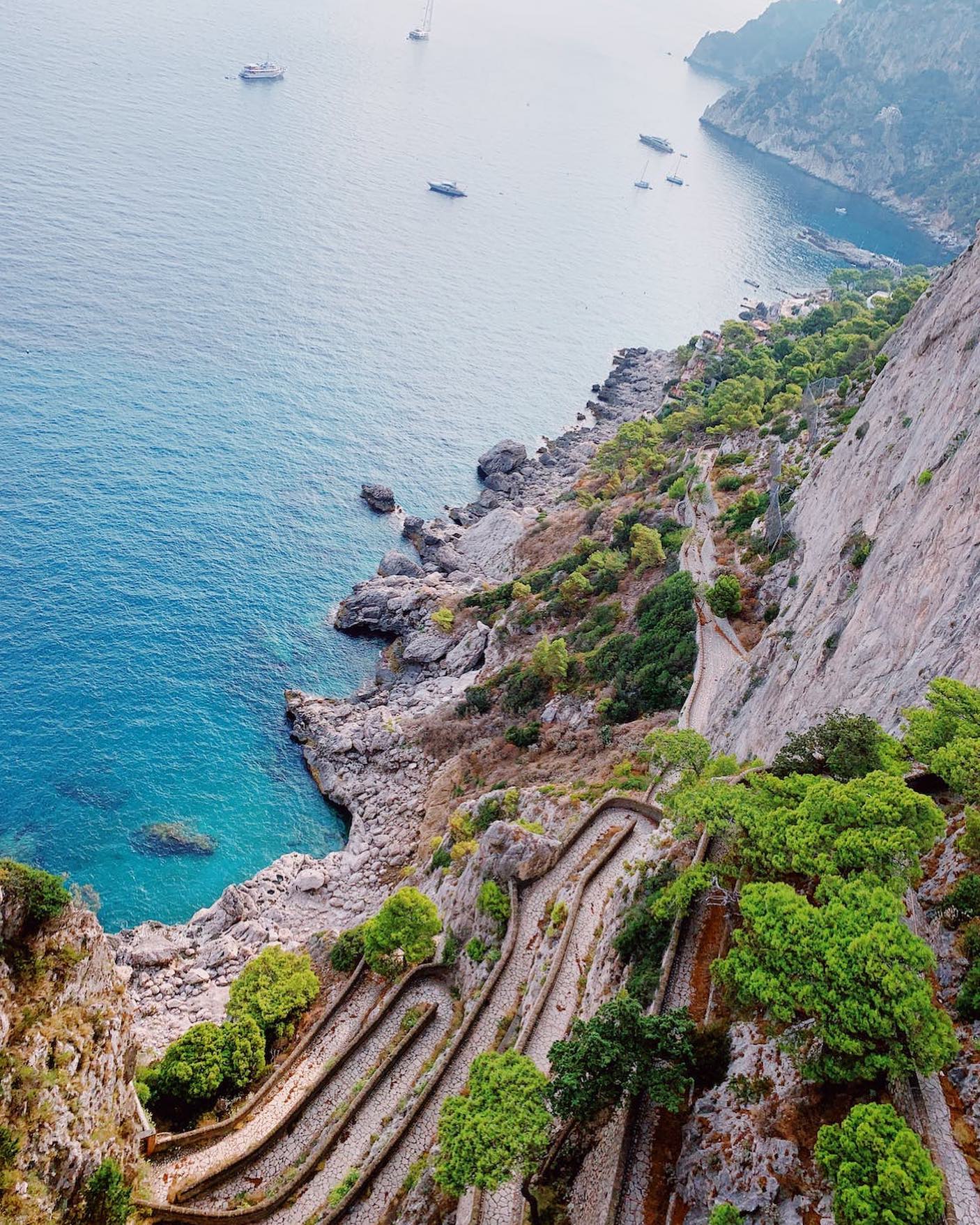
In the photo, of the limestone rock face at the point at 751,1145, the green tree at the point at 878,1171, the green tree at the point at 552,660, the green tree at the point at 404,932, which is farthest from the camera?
the green tree at the point at 552,660

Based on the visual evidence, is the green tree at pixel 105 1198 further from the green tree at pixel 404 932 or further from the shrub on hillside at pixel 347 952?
the shrub on hillside at pixel 347 952

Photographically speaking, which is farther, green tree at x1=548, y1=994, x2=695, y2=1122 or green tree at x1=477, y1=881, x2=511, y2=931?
green tree at x1=477, y1=881, x2=511, y2=931

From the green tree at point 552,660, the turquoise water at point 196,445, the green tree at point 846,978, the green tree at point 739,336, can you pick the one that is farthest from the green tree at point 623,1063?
the green tree at point 739,336

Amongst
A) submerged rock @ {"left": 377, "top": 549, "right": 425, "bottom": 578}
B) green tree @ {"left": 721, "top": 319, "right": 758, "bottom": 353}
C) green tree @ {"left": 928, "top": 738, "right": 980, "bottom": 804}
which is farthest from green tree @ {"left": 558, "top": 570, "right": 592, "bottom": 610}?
green tree @ {"left": 721, "top": 319, "right": 758, "bottom": 353}

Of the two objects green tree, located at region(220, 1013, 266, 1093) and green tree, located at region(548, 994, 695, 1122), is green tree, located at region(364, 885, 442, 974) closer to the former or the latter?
green tree, located at region(220, 1013, 266, 1093)

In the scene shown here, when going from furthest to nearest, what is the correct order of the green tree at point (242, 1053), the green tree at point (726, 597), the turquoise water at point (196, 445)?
the turquoise water at point (196, 445), the green tree at point (726, 597), the green tree at point (242, 1053)

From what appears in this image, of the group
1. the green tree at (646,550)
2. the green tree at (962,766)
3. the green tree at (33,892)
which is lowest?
the green tree at (33,892)

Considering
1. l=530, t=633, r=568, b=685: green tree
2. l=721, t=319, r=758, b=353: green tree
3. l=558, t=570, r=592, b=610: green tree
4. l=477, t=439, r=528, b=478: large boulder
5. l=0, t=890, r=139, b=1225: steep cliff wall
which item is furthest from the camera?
l=721, t=319, r=758, b=353: green tree

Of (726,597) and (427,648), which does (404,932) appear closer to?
(726,597)
